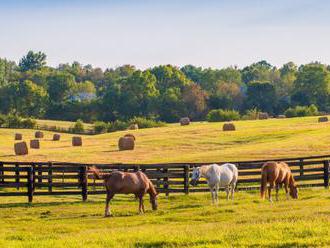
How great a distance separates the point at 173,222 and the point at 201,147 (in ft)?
129

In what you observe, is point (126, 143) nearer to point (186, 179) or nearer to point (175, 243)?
point (186, 179)

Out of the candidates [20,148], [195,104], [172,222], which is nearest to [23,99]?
[195,104]

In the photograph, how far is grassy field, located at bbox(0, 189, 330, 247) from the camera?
14.2 meters

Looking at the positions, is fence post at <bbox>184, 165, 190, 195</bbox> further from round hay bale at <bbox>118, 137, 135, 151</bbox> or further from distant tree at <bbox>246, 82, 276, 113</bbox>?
distant tree at <bbox>246, 82, 276, 113</bbox>

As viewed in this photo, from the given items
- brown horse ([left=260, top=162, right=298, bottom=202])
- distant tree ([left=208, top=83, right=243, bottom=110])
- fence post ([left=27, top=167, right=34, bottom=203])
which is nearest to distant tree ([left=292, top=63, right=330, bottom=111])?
distant tree ([left=208, top=83, right=243, bottom=110])

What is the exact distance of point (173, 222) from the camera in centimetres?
1909

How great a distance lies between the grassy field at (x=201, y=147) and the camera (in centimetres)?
4928

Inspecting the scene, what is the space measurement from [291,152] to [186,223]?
31.7 meters

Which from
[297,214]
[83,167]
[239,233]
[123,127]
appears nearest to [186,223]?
[297,214]

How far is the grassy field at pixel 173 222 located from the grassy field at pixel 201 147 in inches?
882

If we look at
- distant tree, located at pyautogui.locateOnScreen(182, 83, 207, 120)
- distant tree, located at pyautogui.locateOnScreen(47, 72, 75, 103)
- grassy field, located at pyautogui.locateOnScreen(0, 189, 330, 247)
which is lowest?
grassy field, located at pyautogui.locateOnScreen(0, 189, 330, 247)

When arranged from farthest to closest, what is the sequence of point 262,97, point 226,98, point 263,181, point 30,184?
point 262,97, point 226,98, point 30,184, point 263,181

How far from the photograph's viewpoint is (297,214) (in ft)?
59.9

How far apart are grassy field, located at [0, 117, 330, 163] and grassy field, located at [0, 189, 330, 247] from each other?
22.4 m
